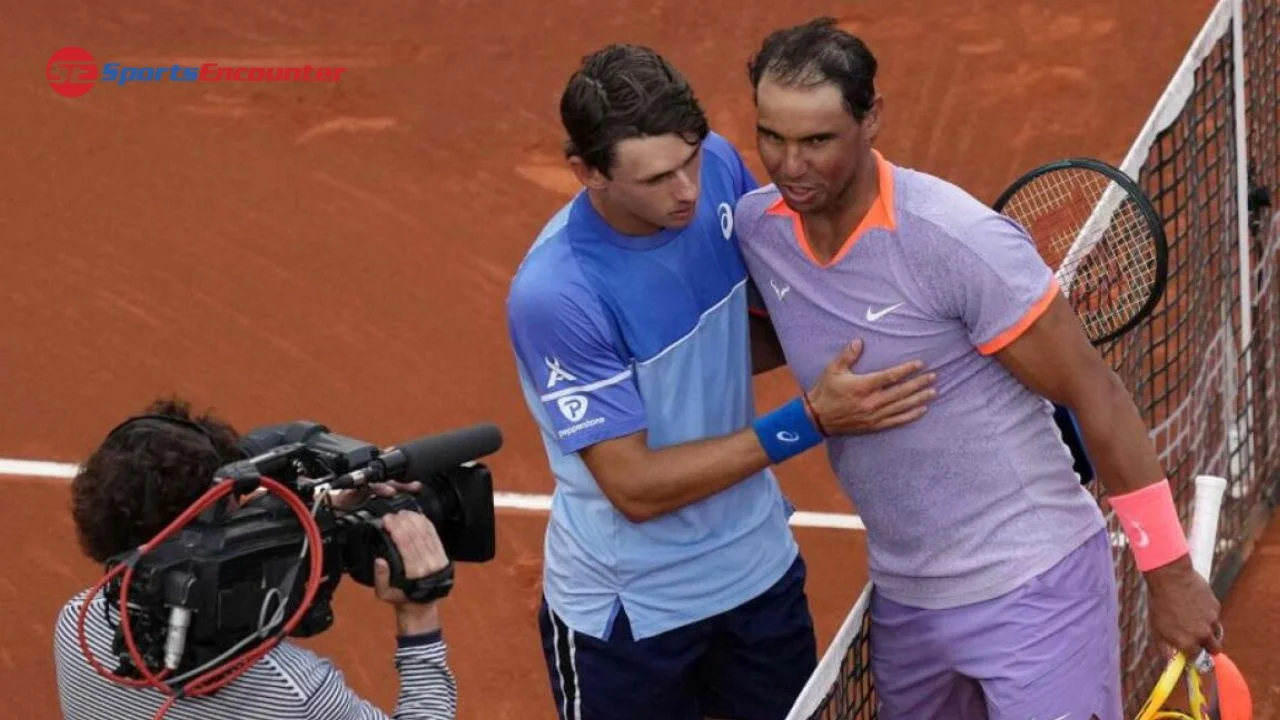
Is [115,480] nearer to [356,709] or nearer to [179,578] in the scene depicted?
[179,578]

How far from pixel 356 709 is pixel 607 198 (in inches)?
48.3

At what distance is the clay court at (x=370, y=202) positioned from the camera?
7.56 metres

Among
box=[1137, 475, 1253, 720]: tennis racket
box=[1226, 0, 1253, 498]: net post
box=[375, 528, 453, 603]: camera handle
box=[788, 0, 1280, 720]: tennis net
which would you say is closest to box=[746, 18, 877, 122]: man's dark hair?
box=[375, 528, 453, 603]: camera handle

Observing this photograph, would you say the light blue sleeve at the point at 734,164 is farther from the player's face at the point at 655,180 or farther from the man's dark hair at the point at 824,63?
the man's dark hair at the point at 824,63

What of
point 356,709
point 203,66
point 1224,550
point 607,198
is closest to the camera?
point 356,709

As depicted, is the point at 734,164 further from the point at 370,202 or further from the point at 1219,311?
the point at 370,202

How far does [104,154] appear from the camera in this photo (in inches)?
415

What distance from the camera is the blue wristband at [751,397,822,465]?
4395mm

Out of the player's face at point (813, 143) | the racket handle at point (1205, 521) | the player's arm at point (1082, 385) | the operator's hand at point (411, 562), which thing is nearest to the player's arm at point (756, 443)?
the player's arm at point (1082, 385)

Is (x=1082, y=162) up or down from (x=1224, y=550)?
up

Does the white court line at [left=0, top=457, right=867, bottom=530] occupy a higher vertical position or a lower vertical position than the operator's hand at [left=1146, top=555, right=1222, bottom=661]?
lower

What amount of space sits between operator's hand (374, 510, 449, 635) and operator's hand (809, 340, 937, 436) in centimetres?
83

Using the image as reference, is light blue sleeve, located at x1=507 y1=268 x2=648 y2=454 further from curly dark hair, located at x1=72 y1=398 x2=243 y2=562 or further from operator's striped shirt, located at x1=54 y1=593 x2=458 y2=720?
curly dark hair, located at x1=72 y1=398 x2=243 y2=562

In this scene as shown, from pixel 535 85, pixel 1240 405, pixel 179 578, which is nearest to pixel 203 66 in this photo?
pixel 535 85
